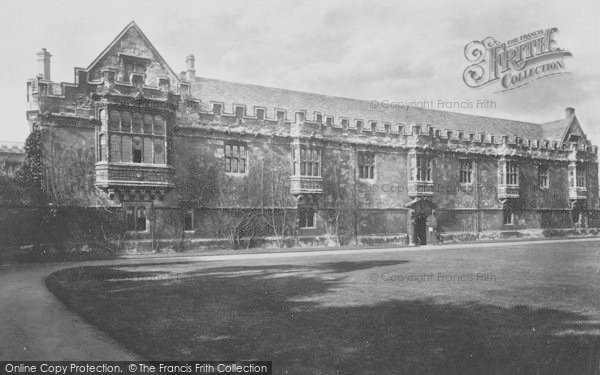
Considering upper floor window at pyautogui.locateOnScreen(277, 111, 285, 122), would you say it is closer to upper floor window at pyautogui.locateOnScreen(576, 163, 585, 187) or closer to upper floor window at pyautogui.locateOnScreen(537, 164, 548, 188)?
upper floor window at pyautogui.locateOnScreen(537, 164, 548, 188)

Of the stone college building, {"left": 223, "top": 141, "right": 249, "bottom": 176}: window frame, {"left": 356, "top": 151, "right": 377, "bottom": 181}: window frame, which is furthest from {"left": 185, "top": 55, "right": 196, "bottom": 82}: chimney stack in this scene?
{"left": 356, "top": 151, "right": 377, "bottom": 181}: window frame

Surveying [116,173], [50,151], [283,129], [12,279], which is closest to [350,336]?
[12,279]

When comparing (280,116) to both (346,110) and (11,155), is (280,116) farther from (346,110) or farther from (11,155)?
(11,155)

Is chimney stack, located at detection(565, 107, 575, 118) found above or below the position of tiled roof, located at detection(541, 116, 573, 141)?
above

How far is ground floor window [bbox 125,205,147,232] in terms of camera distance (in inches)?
855

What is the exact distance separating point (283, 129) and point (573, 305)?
63.6ft

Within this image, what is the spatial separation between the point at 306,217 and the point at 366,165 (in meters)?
5.61

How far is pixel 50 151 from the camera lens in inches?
803

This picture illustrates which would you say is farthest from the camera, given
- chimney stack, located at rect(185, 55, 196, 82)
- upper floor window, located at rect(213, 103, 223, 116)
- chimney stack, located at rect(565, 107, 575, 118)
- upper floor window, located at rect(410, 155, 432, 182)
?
chimney stack, located at rect(565, 107, 575, 118)

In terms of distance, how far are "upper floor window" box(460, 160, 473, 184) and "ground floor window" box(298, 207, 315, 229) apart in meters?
12.7

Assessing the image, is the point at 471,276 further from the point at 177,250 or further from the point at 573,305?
the point at 177,250

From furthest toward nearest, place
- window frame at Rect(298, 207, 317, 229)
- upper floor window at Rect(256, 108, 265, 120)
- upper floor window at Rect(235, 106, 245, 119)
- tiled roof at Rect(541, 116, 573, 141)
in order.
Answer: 1. tiled roof at Rect(541, 116, 573, 141)
2. window frame at Rect(298, 207, 317, 229)
3. upper floor window at Rect(256, 108, 265, 120)
4. upper floor window at Rect(235, 106, 245, 119)

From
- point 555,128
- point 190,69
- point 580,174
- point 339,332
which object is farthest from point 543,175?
point 339,332

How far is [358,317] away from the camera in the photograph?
8.05 meters
